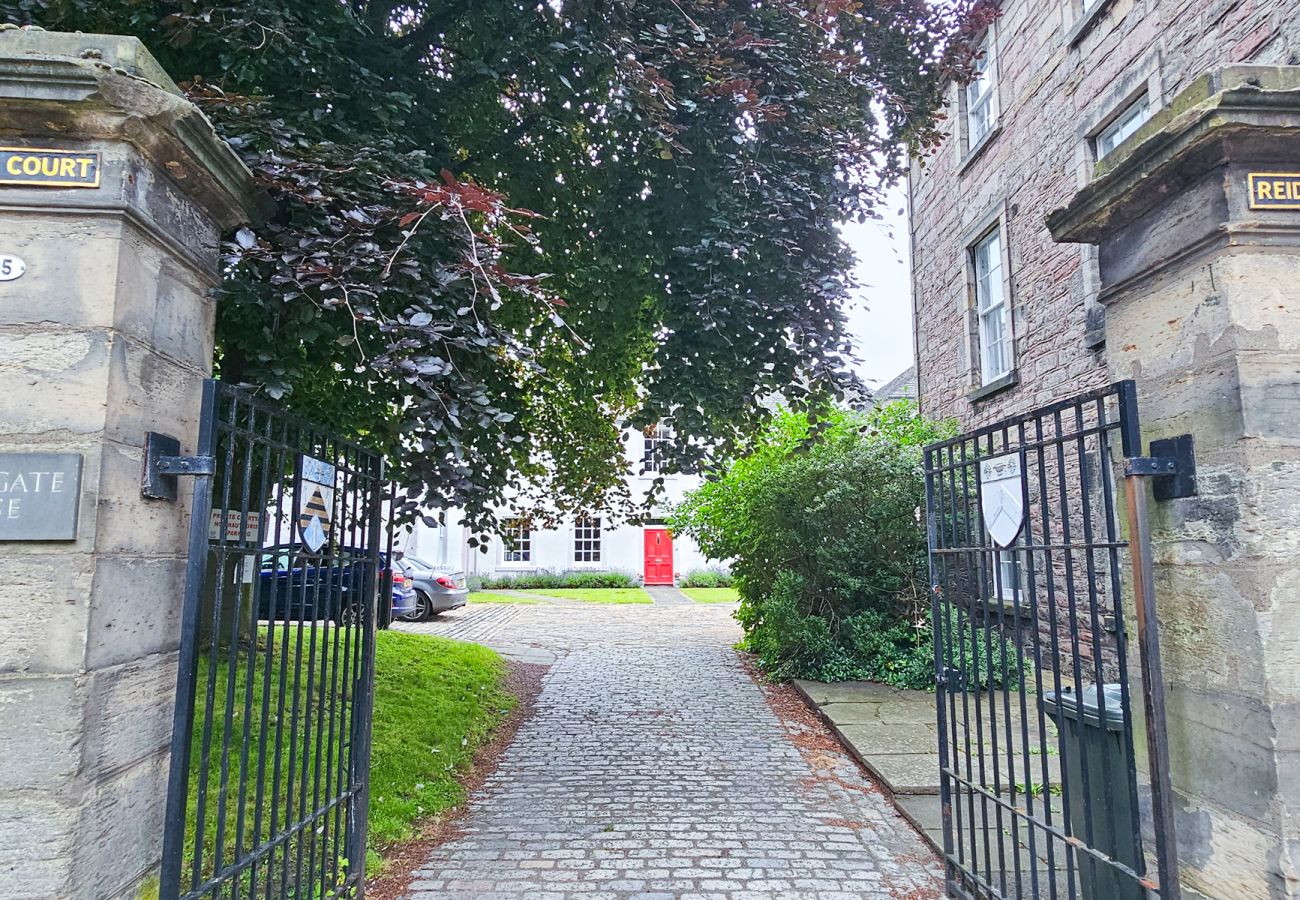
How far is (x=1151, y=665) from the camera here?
2.62m

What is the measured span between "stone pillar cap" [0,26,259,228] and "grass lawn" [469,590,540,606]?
19763 millimetres

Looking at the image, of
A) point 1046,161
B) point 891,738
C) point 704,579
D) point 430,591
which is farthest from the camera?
point 704,579

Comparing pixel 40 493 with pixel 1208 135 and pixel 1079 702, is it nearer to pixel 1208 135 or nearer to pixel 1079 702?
pixel 1079 702

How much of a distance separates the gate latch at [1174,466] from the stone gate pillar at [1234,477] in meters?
0.03

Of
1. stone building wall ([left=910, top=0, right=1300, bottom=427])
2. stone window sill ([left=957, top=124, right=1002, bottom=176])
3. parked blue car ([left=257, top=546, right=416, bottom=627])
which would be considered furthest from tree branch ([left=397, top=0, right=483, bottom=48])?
stone window sill ([left=957, top=124, right=1002, bottom=176])

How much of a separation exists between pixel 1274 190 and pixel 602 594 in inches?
946

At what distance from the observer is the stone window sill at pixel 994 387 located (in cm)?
939

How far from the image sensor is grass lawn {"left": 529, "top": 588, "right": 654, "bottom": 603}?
23.4m

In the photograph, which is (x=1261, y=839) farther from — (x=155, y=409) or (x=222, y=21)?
(x=222, y=21)

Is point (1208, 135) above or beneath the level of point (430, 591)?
above

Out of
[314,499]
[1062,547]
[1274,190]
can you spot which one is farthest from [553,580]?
[1274,190]

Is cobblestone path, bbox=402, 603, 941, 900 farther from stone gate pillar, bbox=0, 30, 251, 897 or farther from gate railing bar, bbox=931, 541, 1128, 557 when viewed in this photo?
stone gate pillar, bbox=0, 30, 251, 897

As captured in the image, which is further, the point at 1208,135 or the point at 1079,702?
the point at 1079,702

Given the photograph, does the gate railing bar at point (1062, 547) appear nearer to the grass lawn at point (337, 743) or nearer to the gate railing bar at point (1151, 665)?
the gate railing bar at point (1151, 665)
